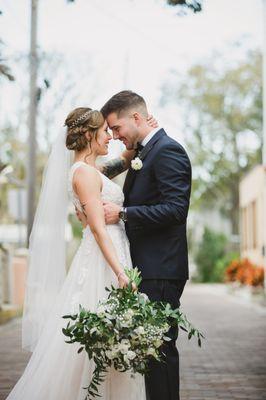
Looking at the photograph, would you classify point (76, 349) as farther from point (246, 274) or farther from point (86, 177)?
point (246, 274)

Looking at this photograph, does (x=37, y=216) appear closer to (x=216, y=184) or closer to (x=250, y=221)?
(x=250, y=221)

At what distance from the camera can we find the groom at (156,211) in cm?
497

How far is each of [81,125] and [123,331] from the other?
145 centimetres

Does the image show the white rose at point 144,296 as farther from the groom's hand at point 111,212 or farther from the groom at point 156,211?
the groom's hand at point 111,212

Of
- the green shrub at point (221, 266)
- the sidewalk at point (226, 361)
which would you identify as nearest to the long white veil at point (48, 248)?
the sidewalk at point (226, 361)

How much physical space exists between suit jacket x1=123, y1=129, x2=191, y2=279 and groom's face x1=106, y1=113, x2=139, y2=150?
133mm

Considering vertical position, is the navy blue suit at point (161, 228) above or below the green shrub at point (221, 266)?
above

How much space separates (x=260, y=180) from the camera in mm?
25516

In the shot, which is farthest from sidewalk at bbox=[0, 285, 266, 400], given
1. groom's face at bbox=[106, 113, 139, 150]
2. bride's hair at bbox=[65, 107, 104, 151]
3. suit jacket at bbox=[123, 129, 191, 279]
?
groom's face at bbox=[106, 113, 139, 150]

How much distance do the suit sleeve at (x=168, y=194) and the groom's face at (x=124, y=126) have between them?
0.29 m

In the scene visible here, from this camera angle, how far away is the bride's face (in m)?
5.25

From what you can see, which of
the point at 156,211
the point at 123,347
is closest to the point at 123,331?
the point at 123,347

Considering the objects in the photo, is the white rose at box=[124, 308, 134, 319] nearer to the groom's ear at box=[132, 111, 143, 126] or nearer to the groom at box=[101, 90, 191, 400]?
the groom at box=[101, 90, 191, 400]

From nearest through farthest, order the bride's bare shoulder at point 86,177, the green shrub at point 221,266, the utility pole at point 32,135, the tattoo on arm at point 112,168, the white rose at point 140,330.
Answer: the white rose at point 140,330 < the bride's bare shoulder at point 86,177 < the tattoo on arm at point 112,168 < the utility pole at point 32,135 < the green shrub at point 221,266
